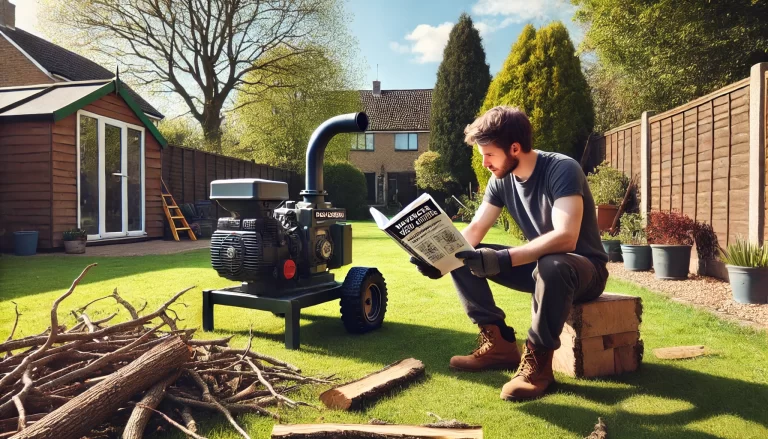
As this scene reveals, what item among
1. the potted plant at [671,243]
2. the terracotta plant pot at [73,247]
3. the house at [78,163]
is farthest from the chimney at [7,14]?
the potted plant at [671,243]

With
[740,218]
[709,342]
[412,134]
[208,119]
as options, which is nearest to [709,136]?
[740,218]

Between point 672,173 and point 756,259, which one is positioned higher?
point 672,173

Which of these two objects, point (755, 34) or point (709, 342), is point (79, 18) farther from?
point (709, 342)

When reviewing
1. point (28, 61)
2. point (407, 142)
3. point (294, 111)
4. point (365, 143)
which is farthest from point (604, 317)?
point (365, 143)

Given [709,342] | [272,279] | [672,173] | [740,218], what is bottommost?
[709,342]

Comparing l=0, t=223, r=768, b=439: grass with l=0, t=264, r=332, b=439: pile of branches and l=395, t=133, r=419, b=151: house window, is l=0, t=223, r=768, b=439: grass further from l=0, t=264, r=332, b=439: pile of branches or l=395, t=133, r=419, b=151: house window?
l=395, t=133, r=419, b=151: house window

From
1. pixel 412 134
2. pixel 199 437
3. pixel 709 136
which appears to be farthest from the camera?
pixel 412 134

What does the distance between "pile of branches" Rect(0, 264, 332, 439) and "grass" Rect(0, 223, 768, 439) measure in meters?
0.13

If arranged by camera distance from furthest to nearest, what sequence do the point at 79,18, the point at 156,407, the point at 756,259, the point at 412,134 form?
the point at 412,134 → the point at 79,18 → the point at 756,259 → the point at 156,407

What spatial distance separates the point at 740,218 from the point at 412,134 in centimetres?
2370

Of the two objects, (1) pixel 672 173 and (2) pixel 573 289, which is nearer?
(2) pixel 573 289

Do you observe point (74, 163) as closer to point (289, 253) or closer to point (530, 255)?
point (289, 253)

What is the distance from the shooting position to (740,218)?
17.0 ft

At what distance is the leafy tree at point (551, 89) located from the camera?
10.7 metres
